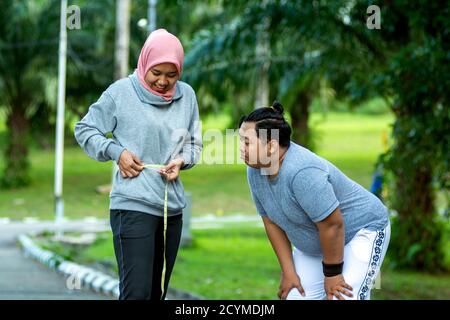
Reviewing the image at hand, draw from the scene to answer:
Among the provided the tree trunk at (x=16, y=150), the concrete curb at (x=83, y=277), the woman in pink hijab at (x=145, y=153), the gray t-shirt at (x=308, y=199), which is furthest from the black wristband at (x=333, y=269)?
the tree trunk at (x=16, y=150)

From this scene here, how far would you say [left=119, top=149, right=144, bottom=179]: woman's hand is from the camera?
4.82m

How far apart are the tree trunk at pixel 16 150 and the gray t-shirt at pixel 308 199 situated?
27372 millimetres

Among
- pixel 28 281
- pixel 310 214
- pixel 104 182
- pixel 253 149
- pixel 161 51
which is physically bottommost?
pixel 104 182

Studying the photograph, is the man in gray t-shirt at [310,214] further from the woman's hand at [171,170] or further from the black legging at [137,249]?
the black legging at [137,249]

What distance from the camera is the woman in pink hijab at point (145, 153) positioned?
15.9ft

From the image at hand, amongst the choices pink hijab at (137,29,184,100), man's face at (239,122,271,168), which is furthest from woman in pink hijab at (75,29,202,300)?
man's face at (239,122,271,168)

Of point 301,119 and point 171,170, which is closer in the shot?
point 171,170

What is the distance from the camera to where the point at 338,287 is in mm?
4656

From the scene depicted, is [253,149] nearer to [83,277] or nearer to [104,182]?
[83,277]

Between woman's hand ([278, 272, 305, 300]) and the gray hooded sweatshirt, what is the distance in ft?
2.12

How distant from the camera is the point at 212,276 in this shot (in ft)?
40.3

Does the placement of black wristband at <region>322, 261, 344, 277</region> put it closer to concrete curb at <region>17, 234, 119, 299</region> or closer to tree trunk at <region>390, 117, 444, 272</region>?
concrete curb at <region>17, 234, 119, 299</region>

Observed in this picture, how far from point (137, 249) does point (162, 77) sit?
2.82 feet

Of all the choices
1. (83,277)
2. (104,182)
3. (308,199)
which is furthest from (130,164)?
(104,182)
